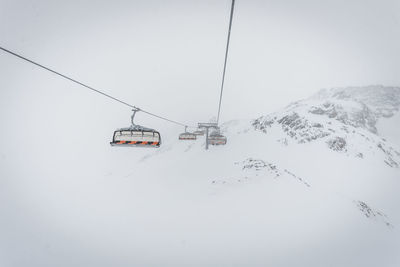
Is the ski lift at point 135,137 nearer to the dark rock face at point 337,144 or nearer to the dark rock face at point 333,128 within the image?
the dark rock face at point 333,128

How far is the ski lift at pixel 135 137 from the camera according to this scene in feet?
24.2

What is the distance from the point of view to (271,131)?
37.2 metres

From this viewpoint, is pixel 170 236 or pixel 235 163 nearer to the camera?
pixel 170 236

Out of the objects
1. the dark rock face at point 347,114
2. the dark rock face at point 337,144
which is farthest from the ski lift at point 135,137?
the dark rock face at point 347,114

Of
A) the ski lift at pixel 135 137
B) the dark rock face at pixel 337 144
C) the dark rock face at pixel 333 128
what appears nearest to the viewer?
the ski lift at pixel 135 137

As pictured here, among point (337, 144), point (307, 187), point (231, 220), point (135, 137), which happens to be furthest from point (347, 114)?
point (135, 137)

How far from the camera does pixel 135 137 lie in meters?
7.50

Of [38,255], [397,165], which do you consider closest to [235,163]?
[38,255]

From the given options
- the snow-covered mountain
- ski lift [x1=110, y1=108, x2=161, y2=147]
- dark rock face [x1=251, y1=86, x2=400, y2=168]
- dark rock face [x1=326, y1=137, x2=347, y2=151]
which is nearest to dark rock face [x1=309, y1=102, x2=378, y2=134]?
dark rock face [x1=251, y1=86, x2=400, y2=168]

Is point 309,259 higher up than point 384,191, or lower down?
lower down

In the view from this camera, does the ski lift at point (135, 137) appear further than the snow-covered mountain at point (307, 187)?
No

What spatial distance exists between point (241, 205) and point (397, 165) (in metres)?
38.7

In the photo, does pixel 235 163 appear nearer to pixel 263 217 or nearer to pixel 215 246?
pixel 263 217

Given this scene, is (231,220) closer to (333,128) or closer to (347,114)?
(333,128)
